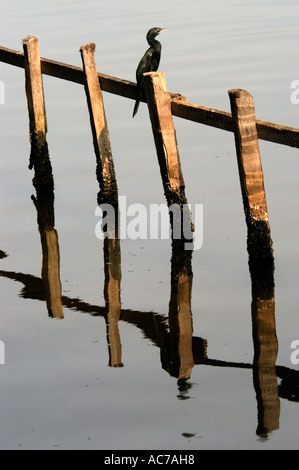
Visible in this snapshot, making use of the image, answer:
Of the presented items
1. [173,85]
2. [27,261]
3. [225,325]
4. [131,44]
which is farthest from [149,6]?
[225,325]

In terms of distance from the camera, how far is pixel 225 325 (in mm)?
8414

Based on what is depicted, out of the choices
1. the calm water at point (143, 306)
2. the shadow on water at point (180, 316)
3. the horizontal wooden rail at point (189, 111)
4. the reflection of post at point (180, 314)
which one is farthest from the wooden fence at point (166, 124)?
the calm water at point (143, 306)

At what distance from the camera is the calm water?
666cm

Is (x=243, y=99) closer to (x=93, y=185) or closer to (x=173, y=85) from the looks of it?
(x=93, y=185)

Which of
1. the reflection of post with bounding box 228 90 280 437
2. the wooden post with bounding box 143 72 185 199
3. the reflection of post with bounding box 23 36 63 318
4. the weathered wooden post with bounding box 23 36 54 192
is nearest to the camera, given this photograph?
the reflection of post with bounding box 228 90 280 437

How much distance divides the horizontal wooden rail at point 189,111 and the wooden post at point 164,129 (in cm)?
14

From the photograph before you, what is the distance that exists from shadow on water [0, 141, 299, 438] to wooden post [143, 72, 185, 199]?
0.79 meters

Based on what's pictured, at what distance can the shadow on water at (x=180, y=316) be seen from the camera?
7141 mm

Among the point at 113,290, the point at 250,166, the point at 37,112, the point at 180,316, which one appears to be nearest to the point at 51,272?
the point at 113,290

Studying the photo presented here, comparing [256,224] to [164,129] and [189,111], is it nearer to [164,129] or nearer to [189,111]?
[189,111]

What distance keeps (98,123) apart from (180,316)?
3549mm

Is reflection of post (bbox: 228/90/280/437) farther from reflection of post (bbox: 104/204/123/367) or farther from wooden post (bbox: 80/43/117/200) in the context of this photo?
wooden post (bbox: 80/43/117/200)

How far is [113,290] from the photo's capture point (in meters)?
9.51

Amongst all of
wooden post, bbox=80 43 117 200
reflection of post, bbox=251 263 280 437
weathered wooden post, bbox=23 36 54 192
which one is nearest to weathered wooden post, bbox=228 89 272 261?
reflection of post, bbox=251 263 280 437
